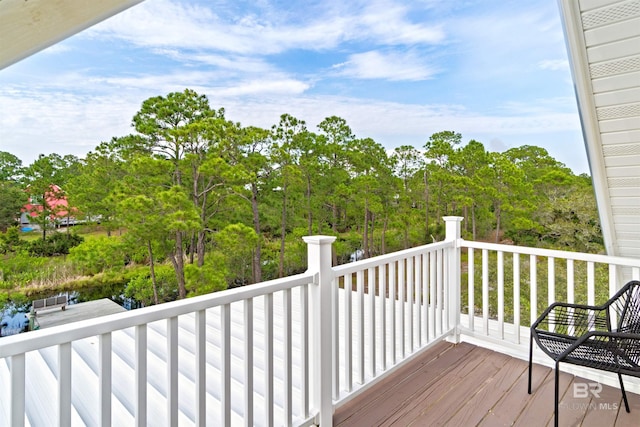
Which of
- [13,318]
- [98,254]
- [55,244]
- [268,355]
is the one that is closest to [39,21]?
[268,355]

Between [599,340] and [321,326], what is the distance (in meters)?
1.42

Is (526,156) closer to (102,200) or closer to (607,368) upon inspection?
(607,368)

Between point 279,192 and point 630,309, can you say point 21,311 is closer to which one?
point 279,192

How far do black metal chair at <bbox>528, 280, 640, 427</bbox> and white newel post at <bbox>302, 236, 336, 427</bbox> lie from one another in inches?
40.7

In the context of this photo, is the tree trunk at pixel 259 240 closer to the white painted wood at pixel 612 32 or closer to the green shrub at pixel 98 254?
the green shrub at pixel 98 254

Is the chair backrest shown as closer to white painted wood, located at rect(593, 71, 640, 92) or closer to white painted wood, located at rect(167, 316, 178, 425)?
white painted wood, located at rect(593, 71, 640, 92)

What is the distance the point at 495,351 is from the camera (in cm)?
257

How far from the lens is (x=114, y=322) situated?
1055 millimetres

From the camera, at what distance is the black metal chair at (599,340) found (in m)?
1.61

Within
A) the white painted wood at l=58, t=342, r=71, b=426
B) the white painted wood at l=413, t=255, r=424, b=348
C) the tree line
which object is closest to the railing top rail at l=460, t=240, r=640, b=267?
the white painted wood at l=413, t=255, r=424, b=348

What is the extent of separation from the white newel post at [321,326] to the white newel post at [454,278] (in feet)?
4.44

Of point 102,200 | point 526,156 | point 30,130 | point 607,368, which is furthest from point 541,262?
point 30,130

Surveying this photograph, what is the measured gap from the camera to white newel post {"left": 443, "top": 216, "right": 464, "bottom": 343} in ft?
8.88

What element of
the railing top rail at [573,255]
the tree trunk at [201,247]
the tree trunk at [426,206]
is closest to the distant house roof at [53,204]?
the tree trunk at [201,247]
